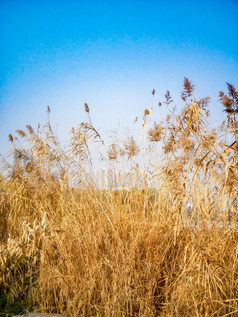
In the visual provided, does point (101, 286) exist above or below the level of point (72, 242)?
below

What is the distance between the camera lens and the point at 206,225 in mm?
2383

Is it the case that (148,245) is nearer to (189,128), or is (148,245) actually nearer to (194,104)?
(189,128)

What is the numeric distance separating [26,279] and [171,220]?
158 cm

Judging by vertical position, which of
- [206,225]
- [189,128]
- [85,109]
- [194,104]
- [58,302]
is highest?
[85,109]

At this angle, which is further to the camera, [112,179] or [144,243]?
[112,179]

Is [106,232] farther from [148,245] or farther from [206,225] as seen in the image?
[206,225]

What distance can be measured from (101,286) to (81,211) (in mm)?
884

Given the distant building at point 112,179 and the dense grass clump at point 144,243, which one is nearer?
the dense grass clump at point 144,243

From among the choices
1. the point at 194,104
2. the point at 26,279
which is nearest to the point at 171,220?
the point at 194,104

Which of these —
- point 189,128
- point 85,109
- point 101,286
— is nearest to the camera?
point 101,286

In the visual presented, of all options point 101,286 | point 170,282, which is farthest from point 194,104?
point 101,286

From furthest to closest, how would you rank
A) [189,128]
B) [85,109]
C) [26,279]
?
1. [85,109]
2. [26,279]
3. [189,128]

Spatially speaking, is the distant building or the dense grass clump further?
the distant building

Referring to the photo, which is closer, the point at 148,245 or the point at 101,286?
the point at 101,286
